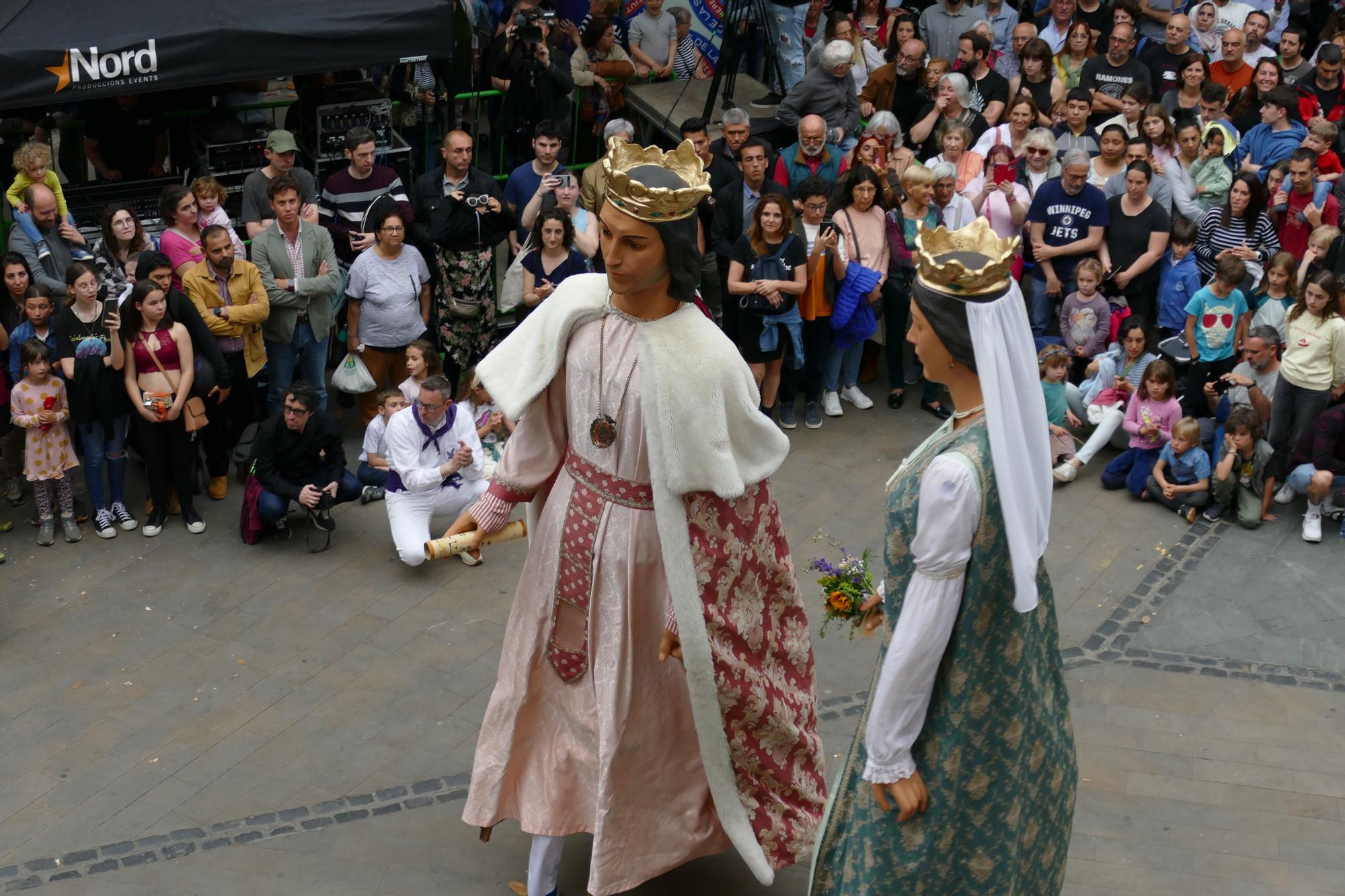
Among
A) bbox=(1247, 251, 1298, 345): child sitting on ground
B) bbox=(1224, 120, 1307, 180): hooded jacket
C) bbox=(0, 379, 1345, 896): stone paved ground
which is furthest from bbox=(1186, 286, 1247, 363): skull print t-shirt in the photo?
bbox=(1224, 120, 1307, 180): hooded jacket

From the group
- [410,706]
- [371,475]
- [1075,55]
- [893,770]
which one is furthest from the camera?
[1075,55]

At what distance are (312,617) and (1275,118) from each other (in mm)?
7032

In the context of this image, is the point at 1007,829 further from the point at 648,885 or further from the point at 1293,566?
the point at 1293,566

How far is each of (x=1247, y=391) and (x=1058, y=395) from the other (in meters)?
1.00

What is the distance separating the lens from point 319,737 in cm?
676

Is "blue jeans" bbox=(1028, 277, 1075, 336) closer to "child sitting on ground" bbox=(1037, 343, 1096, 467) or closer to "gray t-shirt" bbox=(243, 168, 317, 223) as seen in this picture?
"child sitting on ground" bbox=(1037, 343, 1096, 467)

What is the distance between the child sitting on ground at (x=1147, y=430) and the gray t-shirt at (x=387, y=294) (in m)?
3.93

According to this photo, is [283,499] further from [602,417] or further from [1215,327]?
[1215,327]

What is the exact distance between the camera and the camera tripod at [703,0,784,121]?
37.3ft

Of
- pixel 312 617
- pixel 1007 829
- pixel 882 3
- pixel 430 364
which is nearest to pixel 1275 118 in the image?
pixel 882 3

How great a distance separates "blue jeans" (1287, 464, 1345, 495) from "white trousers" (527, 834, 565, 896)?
4906 millimetres

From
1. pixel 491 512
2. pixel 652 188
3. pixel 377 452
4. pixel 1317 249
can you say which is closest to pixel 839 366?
pixel 1317 249

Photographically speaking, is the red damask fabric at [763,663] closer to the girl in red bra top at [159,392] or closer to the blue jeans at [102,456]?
the girl in red bra top at [159,392]

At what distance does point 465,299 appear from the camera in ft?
31.7
